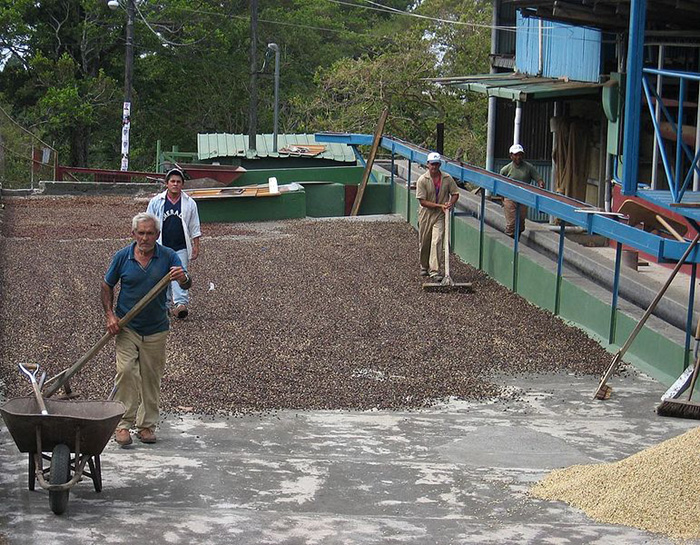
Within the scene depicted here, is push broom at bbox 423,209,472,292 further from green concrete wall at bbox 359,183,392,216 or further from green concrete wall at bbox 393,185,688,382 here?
green concrete wall at bbox 359,183,392,216

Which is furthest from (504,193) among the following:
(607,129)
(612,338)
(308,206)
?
(308,206)

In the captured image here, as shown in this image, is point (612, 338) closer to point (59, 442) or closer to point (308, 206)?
point (59, 442)

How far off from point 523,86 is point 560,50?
0.85 metres

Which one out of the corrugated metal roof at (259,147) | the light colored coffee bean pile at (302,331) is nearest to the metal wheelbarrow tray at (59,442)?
the light colored coffee bean pile at (302,331)

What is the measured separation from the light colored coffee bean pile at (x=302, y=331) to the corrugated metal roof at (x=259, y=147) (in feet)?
46.5

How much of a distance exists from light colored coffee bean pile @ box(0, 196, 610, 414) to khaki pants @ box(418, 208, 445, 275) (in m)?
0.37

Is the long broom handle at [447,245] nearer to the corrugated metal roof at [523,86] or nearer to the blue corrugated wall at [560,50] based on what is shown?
the corrugated metal roof at [523,86]

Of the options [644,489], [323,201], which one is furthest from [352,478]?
[323,201]

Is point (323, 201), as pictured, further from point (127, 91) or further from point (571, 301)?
point (571, 301)

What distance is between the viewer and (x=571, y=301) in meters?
13.2

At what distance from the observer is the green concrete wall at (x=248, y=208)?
80.3 feet

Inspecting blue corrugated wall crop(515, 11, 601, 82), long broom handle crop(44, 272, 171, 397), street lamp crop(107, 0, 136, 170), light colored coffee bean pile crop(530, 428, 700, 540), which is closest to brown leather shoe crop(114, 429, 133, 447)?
long broom handle crop(44, 272, 171, 397)

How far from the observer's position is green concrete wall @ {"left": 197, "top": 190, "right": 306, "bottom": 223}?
2448cm

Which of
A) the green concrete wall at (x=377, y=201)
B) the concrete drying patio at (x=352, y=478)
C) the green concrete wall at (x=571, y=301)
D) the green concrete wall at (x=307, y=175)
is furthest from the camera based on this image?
the green concrete wall at (x=307, y=175)
